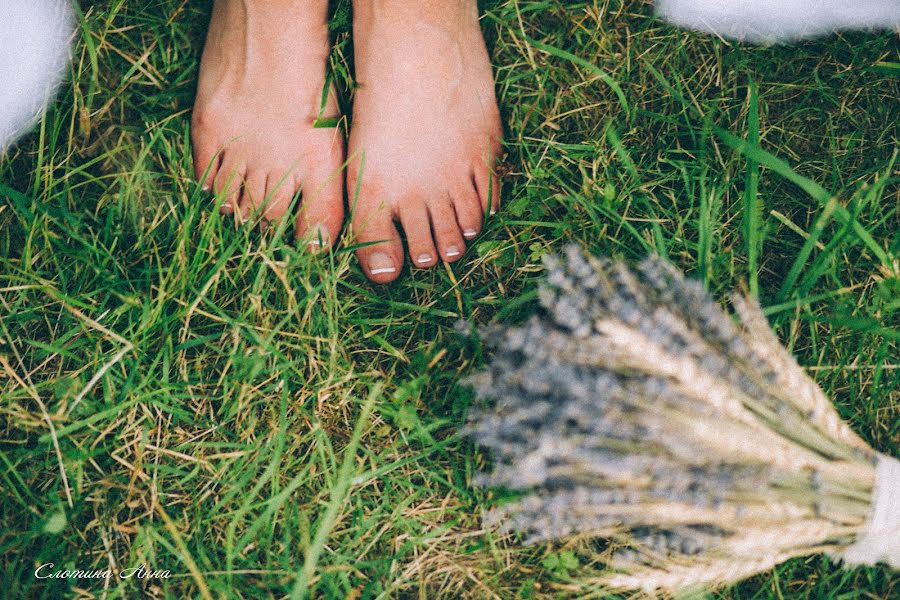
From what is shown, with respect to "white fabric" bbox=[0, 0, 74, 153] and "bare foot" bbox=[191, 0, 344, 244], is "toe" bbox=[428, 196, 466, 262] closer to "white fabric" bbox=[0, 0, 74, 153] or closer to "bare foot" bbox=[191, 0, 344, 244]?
"bare foot" bbox=[191, 0, 344, 244]

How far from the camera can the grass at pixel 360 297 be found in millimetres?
1271

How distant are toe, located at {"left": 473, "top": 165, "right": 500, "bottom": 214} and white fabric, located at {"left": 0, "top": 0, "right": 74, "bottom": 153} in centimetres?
95

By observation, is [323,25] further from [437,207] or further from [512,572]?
[512,572]

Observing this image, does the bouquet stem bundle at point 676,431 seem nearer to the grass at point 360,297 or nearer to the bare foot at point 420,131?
the grass at point 360,297

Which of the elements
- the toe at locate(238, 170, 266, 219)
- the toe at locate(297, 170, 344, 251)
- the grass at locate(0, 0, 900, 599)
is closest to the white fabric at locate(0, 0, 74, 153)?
the grass at locate(0, 0, 900, 599)

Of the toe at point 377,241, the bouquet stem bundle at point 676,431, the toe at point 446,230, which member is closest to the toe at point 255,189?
the toe at point 377,241

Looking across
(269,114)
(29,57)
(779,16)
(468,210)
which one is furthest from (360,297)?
(779,16)

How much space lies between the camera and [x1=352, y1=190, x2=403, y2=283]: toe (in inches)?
55.0

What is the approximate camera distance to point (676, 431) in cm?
86

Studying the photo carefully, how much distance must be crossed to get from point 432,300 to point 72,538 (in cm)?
85

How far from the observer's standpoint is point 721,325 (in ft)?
2.94

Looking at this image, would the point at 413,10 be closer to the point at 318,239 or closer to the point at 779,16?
the point at 318,239

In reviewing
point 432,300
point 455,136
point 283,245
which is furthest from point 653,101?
point 283,245

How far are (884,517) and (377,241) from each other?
1.00 m
